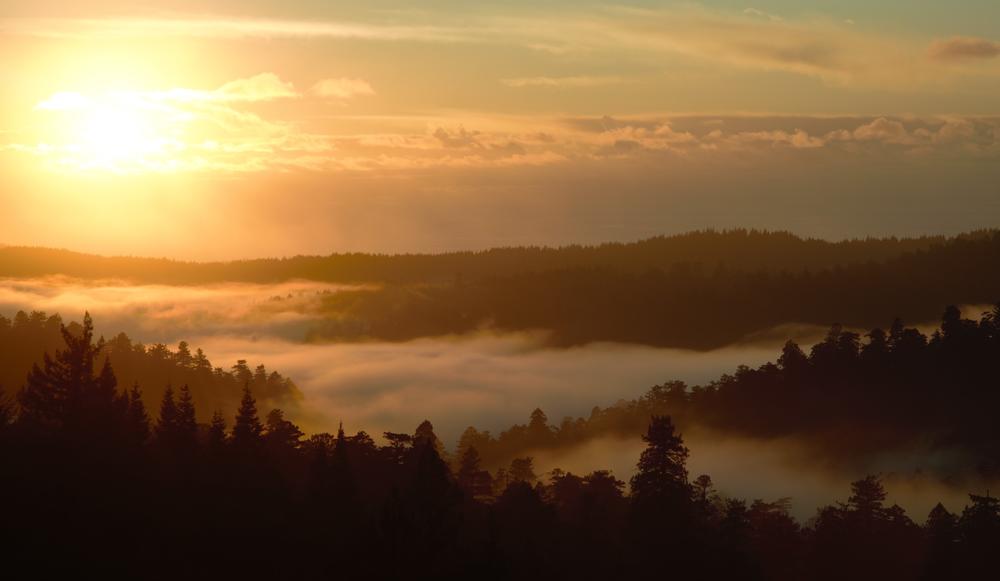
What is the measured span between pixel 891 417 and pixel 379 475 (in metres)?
103

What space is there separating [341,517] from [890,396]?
120658 millimetres

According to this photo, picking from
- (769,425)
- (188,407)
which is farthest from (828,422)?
(188,407)

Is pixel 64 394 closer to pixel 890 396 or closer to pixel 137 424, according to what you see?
pixel 137 424

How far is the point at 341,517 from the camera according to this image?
7512 centimetres

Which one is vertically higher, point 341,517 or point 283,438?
point 283,438

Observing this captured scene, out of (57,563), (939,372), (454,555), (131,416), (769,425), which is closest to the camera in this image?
(57,563)

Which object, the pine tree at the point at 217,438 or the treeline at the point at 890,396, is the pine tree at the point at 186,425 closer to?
the pine tree at the point at 217,438

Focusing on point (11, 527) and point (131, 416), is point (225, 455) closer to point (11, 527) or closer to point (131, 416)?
point (131, 416)

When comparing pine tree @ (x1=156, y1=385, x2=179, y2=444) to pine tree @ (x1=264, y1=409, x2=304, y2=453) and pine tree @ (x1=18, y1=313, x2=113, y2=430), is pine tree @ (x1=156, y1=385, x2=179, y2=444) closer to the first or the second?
pine tree @ (x1=18, y1=313, x2=113, y2=430)

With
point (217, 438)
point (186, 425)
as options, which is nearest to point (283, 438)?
point (186, 425)

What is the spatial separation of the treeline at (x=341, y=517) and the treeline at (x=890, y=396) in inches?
2692

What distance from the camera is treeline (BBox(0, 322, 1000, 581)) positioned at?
A: 64.8 metres

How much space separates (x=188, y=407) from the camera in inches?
3487

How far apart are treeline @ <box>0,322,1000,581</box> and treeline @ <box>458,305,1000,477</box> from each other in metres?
68.4
